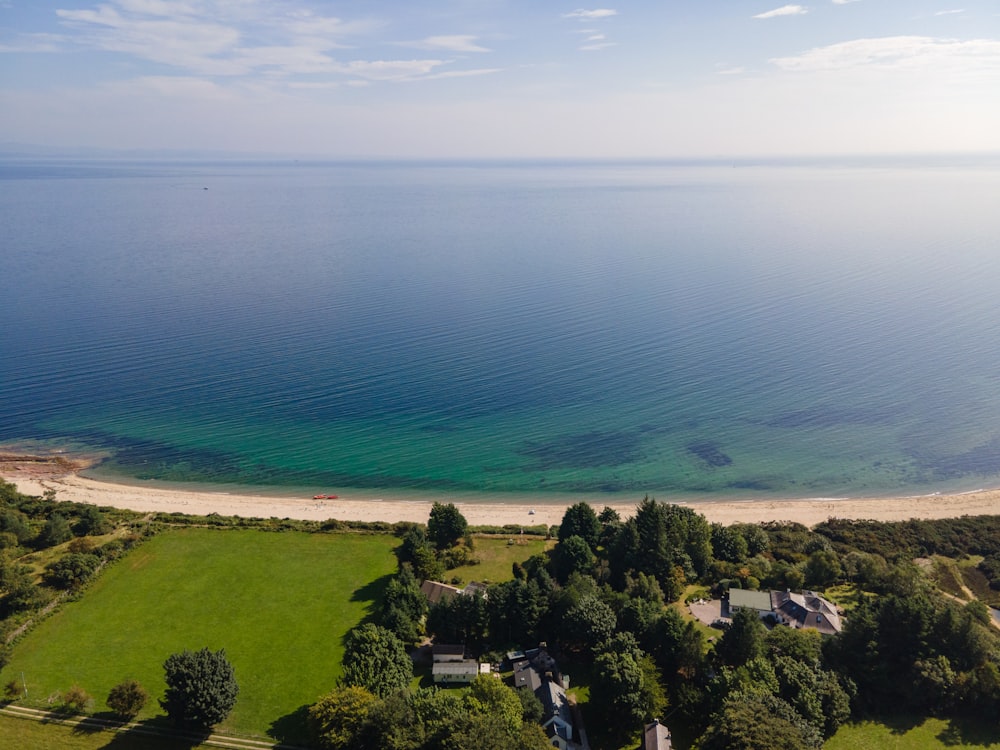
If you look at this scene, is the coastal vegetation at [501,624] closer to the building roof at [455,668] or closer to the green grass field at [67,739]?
the green grass field at [67,739]

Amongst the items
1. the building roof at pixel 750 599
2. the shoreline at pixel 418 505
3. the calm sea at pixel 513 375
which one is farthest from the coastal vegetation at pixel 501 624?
the calm sea at pixel 513 375

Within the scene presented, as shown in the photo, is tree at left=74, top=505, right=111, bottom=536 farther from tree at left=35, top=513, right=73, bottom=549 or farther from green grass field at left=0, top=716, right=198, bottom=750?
green grass field at left=0, top=716, right=198, bottom=750

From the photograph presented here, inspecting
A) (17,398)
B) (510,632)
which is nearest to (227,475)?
(17,398)

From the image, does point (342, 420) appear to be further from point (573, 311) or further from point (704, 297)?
point (704, 297)

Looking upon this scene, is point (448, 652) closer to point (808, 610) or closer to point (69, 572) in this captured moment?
point (808, 610)

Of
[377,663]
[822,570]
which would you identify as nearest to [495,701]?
[377,663]

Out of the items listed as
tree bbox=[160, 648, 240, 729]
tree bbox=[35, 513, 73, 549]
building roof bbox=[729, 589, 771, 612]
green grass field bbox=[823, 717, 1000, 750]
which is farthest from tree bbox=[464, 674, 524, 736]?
tree bbox=[35, 513, 73, 549]
